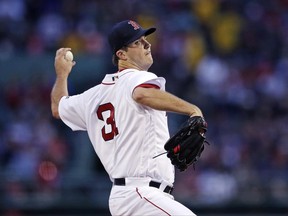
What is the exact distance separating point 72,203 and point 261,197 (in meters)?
2.53

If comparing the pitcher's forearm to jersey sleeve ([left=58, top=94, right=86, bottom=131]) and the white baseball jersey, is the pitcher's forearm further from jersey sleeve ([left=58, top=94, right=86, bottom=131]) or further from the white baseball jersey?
the white baseball jersey

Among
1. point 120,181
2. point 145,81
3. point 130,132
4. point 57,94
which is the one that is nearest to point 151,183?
point 120,181

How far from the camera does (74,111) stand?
6066 millimetres

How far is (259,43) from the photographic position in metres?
15.1

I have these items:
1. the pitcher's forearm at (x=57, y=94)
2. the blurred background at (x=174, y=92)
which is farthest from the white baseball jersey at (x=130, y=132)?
the blurred background at (x=174, y=92)

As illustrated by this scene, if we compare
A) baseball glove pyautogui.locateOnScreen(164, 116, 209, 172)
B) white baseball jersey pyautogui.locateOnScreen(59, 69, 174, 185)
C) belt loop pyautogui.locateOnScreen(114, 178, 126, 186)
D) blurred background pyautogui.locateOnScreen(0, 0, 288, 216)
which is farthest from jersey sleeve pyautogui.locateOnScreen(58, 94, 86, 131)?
blurred background pyautogui.locateOnScreen(0, 0, 288, 216)

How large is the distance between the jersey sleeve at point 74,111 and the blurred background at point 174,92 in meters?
5.52

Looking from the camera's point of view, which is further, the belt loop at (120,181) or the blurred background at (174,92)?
the blurred background at (174,92)

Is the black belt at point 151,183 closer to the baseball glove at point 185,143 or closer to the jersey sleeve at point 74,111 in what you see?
the baseball glove at point 185,143

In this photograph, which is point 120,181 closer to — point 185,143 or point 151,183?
point 151,183

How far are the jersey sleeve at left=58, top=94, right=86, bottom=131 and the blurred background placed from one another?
5524 millimetres

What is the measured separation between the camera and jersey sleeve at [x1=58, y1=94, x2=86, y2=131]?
19.7ft

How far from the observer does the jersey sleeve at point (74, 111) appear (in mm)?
6004

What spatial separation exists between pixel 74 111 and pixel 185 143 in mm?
1155
